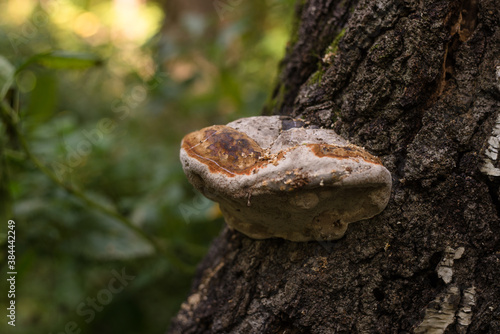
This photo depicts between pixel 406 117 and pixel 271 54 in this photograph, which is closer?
pixel 406 117

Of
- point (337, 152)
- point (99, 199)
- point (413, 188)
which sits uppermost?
point (337, 152)

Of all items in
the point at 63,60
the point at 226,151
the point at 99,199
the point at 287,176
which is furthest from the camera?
the point at 99,199

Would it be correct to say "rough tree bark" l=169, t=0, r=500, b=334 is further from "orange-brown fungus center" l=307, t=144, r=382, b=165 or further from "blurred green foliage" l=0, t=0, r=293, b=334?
"blurred green foliage" l=0, t=0, r=293, b=334

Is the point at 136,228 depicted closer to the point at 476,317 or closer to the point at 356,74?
the point at 356,74

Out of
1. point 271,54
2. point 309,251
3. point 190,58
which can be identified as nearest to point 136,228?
point 309,251

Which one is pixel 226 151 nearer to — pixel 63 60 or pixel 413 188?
pixel 413 188

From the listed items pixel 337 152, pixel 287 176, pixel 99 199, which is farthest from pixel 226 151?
pixel 99 199

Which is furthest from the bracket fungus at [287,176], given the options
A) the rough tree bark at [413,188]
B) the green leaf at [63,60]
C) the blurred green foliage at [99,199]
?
→ the blurred green foliage at [99,199]
